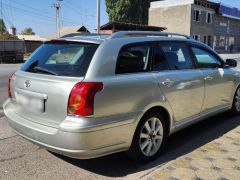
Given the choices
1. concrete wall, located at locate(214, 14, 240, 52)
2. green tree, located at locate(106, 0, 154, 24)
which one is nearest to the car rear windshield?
concrete wall, located at locate(214, 14, 240, 52)

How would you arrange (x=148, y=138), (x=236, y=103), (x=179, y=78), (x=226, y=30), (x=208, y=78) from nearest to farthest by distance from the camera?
(x=148, y=138) → (x=179, y=78) → (x=208, y=78) → (x=236, y=103) → (x=226, y=30)

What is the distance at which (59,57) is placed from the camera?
14.0ft

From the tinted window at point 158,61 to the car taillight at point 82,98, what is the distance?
1.15 meters

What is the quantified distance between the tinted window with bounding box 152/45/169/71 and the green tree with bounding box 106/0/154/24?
2084 inches

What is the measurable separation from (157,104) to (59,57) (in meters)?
1.39

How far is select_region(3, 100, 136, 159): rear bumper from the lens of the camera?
3.43m

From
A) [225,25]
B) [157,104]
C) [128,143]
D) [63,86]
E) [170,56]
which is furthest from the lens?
[225,25]

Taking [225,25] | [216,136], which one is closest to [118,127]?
[216,136]

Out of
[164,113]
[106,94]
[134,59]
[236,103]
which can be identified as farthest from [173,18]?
[106,94]

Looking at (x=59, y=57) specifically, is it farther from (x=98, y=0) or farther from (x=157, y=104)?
(x=98, y=0)

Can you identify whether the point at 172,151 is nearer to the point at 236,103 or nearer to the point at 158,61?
the point at 158,61

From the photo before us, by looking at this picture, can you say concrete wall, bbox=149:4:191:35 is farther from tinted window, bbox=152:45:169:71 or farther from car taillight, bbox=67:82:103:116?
car taillight, bbox=67:82:103:116

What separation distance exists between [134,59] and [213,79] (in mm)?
1930

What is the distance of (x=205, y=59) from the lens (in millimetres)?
5578
